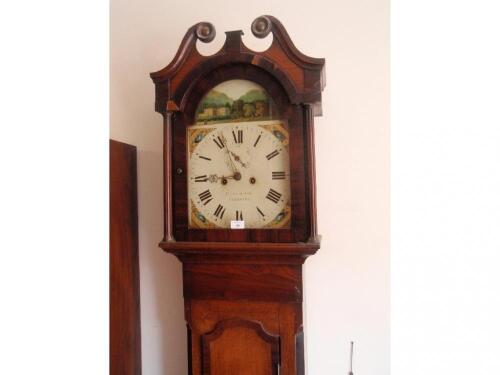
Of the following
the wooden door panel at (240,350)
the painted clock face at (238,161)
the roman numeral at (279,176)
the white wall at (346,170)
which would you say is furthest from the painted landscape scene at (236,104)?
the wooden door panel at (240,350)

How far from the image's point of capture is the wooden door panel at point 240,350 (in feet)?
2.95

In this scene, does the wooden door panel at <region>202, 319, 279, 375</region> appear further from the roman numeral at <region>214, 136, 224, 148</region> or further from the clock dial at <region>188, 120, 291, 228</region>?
the roman numeral at <region>214, 136, 224, 148</region>

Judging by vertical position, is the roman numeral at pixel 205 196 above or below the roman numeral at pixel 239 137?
below

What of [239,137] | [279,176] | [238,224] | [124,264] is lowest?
[124,264]

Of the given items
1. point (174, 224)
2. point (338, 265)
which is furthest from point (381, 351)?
point (174, 224)

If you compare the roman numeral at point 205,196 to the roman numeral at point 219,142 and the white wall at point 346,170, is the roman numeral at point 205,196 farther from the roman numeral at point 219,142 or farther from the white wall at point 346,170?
the white wall at point 346,170

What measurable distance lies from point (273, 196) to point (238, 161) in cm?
13

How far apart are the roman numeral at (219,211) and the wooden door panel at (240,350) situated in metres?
0.29

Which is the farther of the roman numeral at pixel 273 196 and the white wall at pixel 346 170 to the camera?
the white wall at pixel 346 170

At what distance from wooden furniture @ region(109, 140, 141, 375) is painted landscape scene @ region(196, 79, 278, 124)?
324 millimetres

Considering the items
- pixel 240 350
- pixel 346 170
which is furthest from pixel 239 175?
pixel 240 350

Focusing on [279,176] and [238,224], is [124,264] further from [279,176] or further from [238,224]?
[279,176]

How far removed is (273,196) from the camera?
34.9 inches
